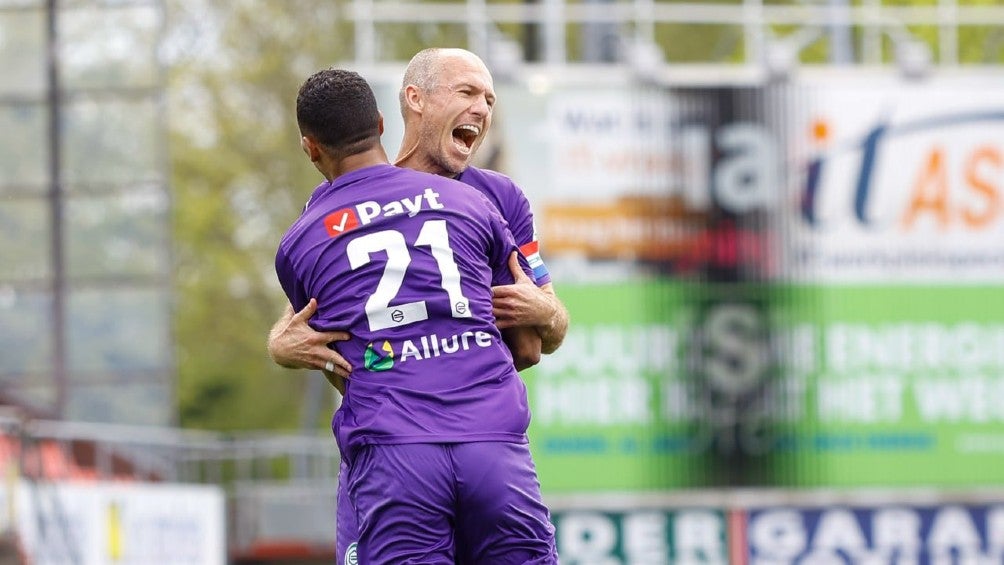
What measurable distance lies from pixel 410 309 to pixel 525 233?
1.96 feet

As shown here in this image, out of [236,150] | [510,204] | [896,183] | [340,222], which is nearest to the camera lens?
[340,222]

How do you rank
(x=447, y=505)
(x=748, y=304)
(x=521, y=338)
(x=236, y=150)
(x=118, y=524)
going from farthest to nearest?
(x=236, y=150) < (x=118, y=524) < (x=748, y=304) < (x=521, y=338) < (x=447, y=505)

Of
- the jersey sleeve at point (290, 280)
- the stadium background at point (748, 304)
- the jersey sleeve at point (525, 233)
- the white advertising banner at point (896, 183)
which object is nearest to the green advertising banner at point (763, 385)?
the stadium background at point (748, 304)

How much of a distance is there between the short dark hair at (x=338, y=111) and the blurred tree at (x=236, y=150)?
90.7 ft

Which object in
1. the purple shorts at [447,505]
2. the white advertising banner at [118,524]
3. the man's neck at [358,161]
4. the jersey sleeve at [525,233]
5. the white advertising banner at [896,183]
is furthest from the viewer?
the white advertising banner at [118,524]

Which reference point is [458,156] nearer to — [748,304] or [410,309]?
[410,309]

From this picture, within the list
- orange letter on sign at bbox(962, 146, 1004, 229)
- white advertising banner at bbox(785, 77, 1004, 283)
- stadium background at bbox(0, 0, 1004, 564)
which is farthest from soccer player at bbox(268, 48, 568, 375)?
orange letter on sign at bbox(962, 146, 1004, 229)

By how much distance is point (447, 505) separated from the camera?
15.5ft

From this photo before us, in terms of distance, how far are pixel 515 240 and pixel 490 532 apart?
32.6 inches

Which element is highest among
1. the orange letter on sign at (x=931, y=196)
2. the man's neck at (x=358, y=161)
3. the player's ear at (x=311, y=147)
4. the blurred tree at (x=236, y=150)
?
the blurred tree at (x=236, y=150)

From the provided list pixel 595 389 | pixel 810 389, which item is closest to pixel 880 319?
pixel 810 389

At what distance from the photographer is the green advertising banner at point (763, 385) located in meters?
12.7

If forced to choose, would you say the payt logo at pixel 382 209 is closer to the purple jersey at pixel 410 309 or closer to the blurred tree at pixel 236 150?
the purple jersey at pixel 410 309

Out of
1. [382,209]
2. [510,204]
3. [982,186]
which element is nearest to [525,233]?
[510,204]
